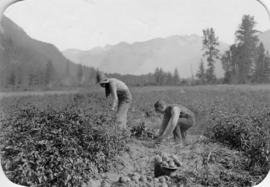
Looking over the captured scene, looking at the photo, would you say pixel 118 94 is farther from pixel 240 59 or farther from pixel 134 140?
pixel 240 59

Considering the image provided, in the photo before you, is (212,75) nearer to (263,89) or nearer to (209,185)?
(263,89)

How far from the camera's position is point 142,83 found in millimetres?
5230

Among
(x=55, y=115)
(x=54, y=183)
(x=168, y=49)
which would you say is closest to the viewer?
(x=54, y=183)

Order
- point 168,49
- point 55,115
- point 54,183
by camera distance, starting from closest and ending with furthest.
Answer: point 54,183, point 55,115, point 168,49

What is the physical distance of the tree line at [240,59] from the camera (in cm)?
500

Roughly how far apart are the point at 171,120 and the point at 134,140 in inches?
27.5

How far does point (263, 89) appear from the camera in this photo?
16.4ft

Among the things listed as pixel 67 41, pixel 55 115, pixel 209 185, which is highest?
pixel 67 41

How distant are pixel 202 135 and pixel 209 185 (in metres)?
0.91

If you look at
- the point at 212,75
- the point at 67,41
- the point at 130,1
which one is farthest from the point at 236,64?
the point at 67,41

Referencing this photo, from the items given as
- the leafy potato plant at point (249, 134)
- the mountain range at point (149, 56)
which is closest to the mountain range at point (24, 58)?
the mountain range at point (149, 56)

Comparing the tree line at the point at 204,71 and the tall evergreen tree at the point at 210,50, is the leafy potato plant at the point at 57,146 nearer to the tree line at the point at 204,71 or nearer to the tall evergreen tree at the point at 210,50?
the tree line at the point at 204,71

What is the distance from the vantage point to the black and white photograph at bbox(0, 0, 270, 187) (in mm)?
4711

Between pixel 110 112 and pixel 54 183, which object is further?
pixel 110 112
